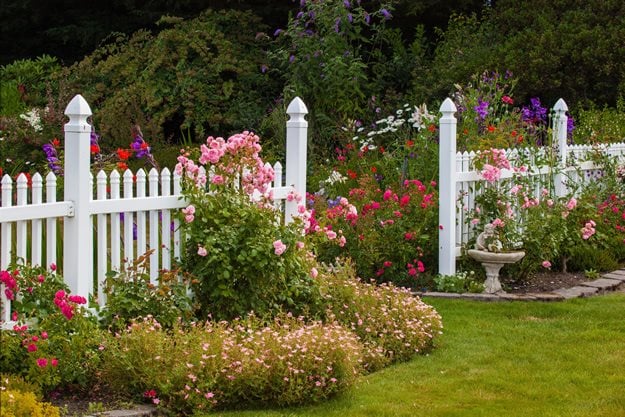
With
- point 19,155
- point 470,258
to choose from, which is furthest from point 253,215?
point 19,155

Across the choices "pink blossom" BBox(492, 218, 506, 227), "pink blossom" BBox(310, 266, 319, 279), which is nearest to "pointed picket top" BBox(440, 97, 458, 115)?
"pink blossom" BBox(492, 218, 506, 227)

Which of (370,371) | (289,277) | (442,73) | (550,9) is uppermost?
(550,9)

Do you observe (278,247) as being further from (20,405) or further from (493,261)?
(493,261)

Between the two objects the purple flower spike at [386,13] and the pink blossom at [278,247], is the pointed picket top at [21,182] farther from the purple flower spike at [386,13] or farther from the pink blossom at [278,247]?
the purple flower spike at [386,13]

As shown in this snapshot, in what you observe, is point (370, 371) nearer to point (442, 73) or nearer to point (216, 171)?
point (216, 171)

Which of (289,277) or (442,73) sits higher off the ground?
(442,73)

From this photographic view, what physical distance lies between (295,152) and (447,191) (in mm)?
1972

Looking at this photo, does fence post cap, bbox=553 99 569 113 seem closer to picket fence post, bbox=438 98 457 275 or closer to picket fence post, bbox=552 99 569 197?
picket fence post, bbox=552 99 569 197

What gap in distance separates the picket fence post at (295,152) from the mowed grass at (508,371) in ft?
4.63

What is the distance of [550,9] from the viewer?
46.4ft

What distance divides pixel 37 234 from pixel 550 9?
1024 cm

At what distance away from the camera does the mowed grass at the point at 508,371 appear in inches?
209

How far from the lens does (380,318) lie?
21.4 feet

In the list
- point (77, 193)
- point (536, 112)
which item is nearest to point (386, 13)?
point (536, 112)
